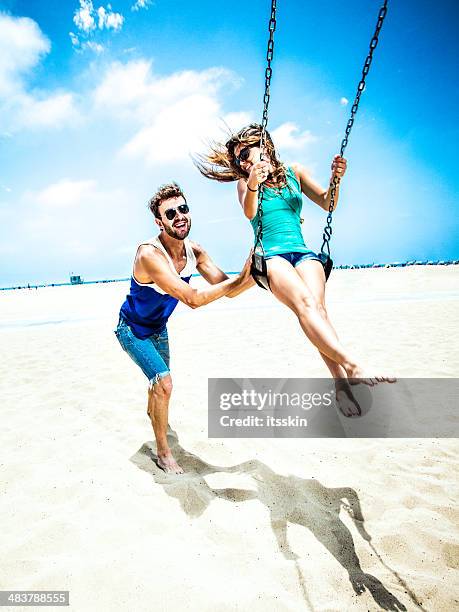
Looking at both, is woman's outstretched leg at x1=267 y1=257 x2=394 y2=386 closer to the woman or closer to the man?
the woman

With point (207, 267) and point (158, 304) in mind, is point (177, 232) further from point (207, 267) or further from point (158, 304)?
point (158, 304)

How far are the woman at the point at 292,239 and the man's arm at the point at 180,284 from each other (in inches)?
13.4

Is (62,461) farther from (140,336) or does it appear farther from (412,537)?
(412,537)

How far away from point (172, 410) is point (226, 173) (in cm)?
291

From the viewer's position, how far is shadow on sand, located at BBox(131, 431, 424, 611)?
1.92 m

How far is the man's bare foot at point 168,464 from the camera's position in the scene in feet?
9.77

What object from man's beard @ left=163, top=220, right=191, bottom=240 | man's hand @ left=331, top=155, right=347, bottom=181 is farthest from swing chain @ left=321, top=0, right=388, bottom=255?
man's beard @ left=163, top=220, right=191, bottom=240

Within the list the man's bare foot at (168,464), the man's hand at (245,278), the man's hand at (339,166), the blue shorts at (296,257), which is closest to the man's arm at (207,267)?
the man's hand at (245,278)

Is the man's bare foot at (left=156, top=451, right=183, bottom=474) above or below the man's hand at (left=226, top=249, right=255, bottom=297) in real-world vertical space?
below

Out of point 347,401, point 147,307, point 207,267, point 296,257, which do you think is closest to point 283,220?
point 296,257

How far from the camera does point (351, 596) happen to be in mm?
1803

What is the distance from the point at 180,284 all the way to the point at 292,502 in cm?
187

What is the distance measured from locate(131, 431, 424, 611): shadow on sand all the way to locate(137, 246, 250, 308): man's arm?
1491 mm

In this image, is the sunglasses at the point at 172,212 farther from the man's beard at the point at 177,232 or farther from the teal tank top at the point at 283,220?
the teal tank top at the point at 283,220
